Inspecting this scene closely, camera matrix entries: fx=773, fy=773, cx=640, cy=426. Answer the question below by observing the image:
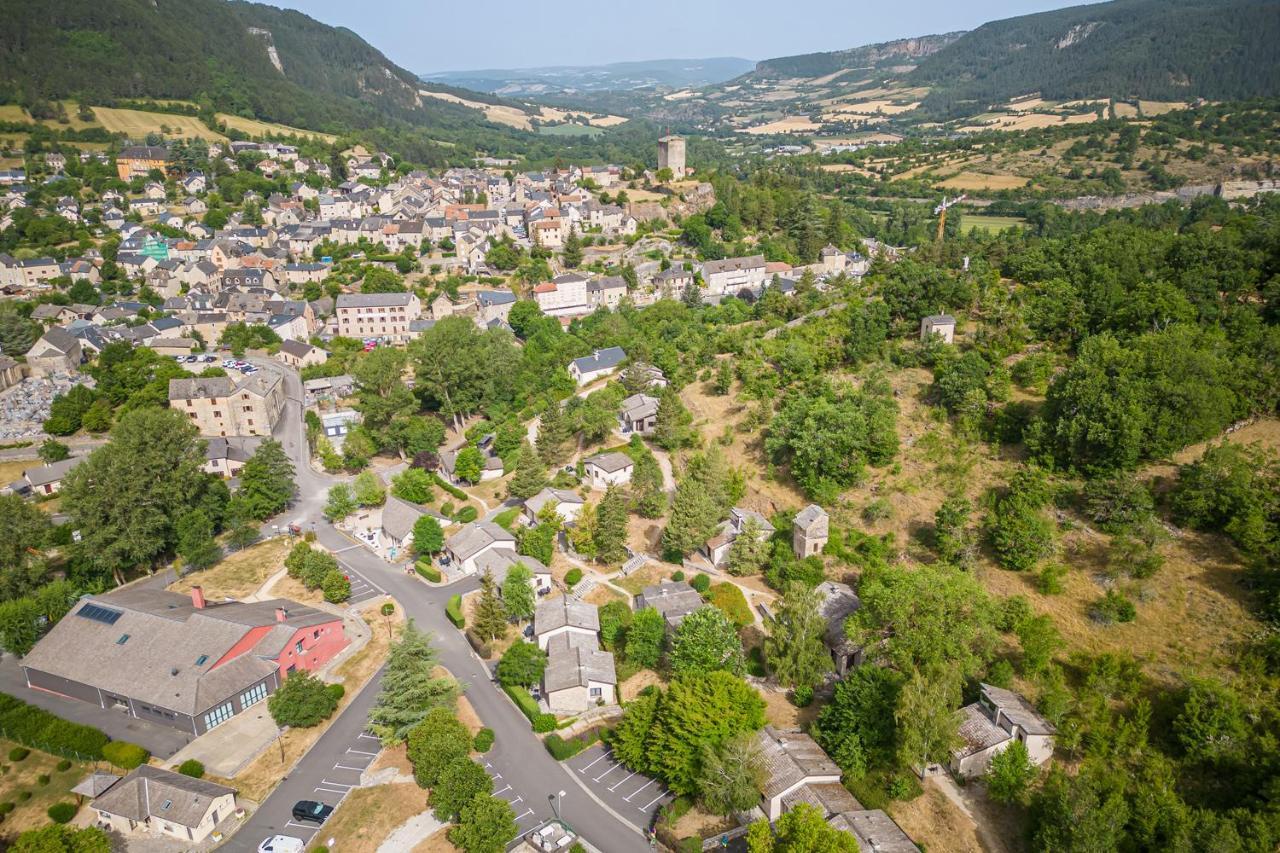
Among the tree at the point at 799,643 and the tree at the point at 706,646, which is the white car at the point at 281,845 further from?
the tree at the point at 799,643

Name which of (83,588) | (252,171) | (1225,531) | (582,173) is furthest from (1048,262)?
(252,171)

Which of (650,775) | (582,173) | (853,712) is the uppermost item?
(582,173)

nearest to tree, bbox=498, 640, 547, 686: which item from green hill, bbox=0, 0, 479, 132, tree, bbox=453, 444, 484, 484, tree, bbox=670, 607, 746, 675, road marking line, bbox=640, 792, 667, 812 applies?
tree, bbox=670, 607, 746, 675

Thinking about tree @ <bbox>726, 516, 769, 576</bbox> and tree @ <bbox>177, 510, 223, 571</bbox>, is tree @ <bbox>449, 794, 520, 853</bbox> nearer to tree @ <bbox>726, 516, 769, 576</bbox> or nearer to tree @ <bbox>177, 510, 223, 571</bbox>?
tree @ <bbox>726, 516, 769, 576</bbox>

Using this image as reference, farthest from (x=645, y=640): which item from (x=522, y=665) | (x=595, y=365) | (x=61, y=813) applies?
(x=595, y=365)

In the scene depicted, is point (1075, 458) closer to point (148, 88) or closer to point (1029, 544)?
point (1029, 544)

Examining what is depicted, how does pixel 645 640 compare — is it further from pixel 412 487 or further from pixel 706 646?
pixel 412 487
